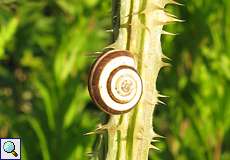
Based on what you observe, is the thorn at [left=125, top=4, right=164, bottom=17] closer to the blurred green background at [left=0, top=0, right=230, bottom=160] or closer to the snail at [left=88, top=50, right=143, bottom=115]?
the snail at [left=88, top=50, right=143, bottom=115]

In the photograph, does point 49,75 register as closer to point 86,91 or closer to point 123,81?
point 86,91

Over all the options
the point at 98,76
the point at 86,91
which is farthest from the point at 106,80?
the point at 86,91

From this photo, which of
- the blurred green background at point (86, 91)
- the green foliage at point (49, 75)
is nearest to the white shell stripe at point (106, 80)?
the green foliage at point (49, 75)

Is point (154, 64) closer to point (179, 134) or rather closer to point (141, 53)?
point (141, 53)

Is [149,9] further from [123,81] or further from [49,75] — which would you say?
[49,75]

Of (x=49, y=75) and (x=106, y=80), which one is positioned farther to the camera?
(x=49, y=75)
